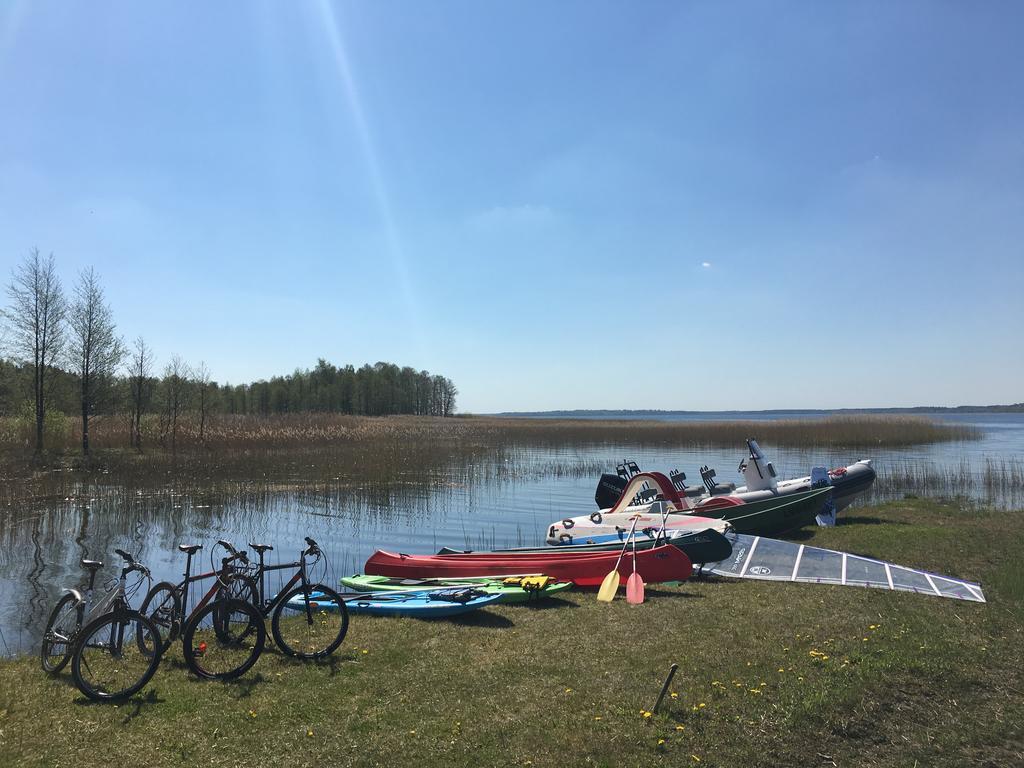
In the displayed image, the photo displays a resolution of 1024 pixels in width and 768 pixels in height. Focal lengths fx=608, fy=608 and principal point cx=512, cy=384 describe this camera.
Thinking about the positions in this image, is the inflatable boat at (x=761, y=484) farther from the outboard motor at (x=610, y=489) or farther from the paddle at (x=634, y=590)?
the paddle at (x=634, y=590)

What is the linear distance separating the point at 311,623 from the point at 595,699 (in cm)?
330

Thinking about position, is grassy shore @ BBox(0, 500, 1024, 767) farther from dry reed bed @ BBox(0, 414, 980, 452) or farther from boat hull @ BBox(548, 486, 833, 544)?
dry reed bed @ BBox(0, 414, 980, 452)

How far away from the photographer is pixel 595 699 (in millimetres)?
5090

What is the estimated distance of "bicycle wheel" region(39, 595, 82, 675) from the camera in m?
5.34

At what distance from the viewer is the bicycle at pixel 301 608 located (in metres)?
6.06

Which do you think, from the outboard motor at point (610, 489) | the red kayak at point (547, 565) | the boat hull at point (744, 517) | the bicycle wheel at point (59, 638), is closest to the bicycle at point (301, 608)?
the bicycle wheel at point (59, 638)

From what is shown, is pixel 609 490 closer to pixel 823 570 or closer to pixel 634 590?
pixel 823 570

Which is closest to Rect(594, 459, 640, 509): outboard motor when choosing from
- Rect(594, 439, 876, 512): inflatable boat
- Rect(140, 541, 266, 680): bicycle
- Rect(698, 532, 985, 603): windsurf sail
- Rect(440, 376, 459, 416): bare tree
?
Rect(594, 439, 876, 512): inflatable boat

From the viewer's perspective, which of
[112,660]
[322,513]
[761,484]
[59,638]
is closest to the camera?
[59,638]

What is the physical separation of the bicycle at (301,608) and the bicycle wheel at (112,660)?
929 mm

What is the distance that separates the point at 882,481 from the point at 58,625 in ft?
81.3

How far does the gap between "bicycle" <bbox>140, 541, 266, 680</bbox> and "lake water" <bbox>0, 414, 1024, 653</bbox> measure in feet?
10.5

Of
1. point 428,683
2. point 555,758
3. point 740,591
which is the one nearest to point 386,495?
point 740,591

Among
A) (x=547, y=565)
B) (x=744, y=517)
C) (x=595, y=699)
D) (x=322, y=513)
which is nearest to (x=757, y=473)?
(x=744, y=517)
